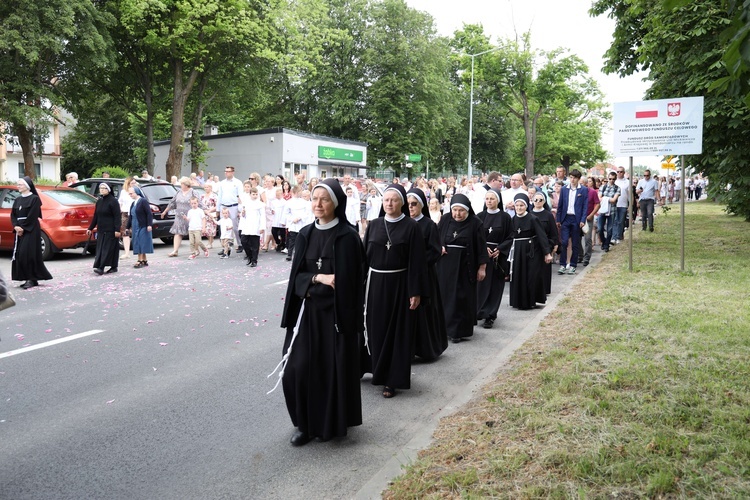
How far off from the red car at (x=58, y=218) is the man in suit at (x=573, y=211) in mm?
10366

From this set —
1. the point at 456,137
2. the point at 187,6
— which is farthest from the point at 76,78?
the point at 456,137

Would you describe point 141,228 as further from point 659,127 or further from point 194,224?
point 659,127

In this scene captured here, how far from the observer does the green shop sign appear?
1687 inches

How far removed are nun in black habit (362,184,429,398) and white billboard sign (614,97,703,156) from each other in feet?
26.4

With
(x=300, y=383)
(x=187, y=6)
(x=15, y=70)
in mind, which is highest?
(x=187, y=6)

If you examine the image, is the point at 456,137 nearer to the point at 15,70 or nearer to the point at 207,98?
the point at 207,98

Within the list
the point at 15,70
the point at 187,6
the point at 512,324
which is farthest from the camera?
the point at 187,6

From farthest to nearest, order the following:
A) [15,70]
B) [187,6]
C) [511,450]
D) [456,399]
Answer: [187,6]
[15,70]
[456,399]
[511,450]

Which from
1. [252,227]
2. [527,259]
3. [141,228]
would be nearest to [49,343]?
[527,259]

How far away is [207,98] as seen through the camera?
115 feet

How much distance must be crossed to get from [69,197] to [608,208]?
13.4 m

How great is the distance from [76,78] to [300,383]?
27.3 meters

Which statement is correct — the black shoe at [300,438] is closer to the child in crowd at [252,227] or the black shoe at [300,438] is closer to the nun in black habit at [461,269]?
the nun in black habit at [461,269]

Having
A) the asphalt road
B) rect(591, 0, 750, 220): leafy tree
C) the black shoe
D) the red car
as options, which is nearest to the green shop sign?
the red car
